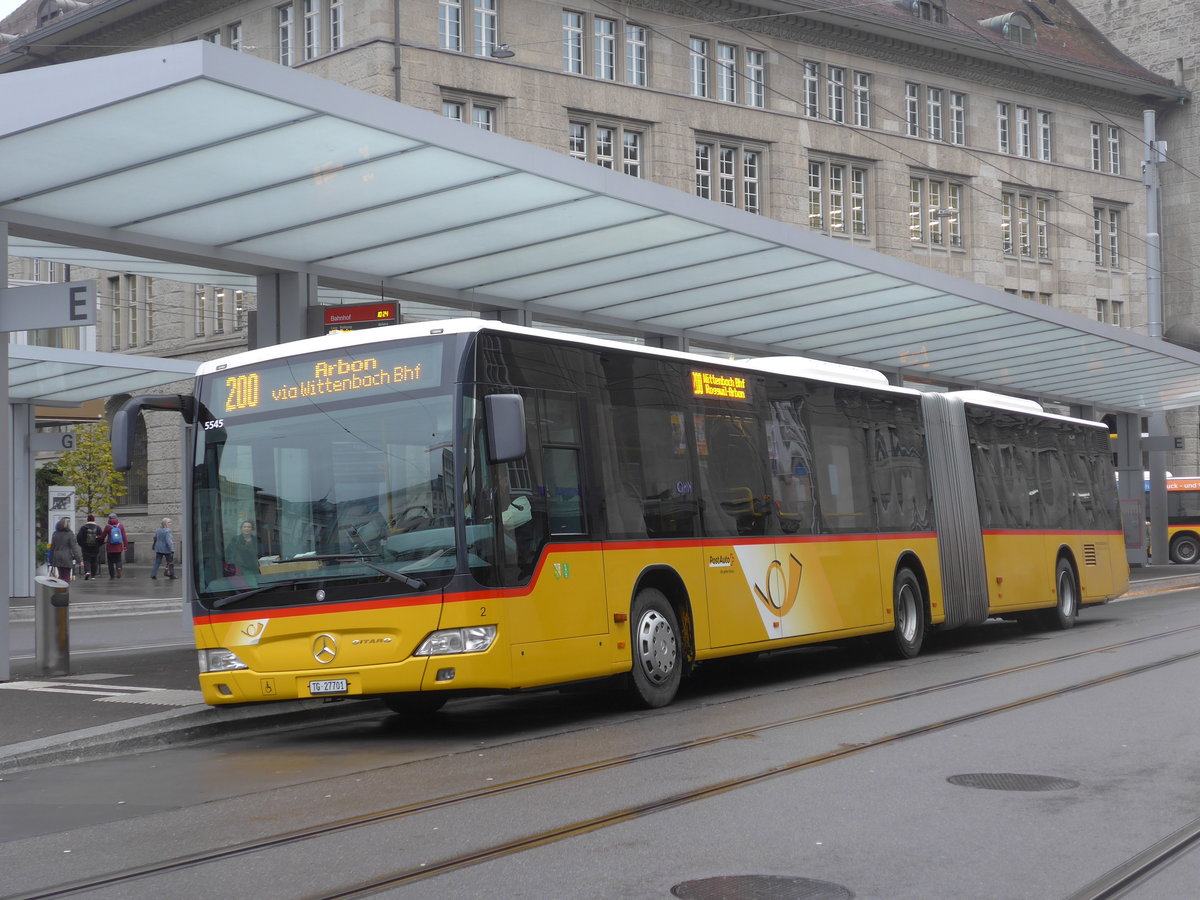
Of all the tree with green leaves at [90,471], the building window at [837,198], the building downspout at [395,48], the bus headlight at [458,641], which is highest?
the building downspout at [395,48]

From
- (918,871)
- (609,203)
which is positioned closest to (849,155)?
(609,203)

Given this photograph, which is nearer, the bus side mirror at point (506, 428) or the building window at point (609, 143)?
the bus side mirror at point (506, 428)

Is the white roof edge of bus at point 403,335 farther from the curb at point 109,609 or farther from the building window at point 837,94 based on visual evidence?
the building window at point 837,94

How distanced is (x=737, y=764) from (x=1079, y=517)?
590 inches

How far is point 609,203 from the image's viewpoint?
1534 centimetres

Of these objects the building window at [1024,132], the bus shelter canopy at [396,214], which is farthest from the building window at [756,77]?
the bus shelter canopy at [396,214]

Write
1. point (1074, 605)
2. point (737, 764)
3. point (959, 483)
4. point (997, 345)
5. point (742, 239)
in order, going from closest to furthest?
1. point (737, 764)
2. point (742, 239)
3. point (959, 483)
4. point (1074, 605)
5. point (997, 345)

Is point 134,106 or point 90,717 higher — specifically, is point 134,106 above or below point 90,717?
above

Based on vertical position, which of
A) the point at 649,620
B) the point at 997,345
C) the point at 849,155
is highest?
the point at 849,155

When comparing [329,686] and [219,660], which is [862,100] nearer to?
[219,660]

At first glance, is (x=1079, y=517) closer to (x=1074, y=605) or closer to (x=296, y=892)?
(x=1074, y=605)

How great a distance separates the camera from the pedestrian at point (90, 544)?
132ft

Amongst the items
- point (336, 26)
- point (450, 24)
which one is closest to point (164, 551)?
point (336, 26)

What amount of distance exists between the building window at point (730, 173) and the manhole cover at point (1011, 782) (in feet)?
128
